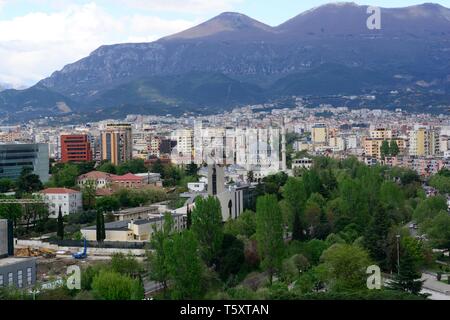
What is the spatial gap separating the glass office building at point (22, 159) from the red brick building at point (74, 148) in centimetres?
417

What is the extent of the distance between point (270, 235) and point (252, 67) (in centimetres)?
5420

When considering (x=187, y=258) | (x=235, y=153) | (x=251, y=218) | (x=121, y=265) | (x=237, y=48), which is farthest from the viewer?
(x=237, y=48)

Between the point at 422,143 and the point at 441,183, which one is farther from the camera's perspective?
the point at 422,143

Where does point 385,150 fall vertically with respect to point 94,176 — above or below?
above

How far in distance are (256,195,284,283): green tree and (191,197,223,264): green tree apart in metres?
0.47

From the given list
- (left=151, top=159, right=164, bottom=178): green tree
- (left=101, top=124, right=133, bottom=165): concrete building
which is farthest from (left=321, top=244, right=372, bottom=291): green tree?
(left=101, top=124, right=133, bottom=165): concrete building

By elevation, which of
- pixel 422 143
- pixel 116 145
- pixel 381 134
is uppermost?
pixel 381 134

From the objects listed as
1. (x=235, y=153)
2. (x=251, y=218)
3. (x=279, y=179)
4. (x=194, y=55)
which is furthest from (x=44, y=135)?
(x=194, y=55)

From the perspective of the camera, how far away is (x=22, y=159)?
55.7 feet

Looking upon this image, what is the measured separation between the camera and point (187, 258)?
5.95 meters

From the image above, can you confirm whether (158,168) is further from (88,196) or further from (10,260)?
(10,260)

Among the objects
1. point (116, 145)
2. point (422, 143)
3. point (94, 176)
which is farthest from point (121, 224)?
point (422, 143)
